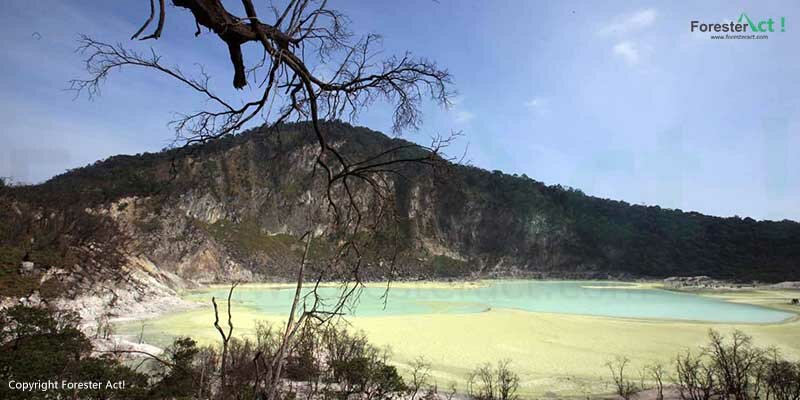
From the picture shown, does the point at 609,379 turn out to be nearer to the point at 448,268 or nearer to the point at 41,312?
the point at 41,312

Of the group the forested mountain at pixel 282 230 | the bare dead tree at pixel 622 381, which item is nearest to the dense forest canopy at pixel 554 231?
the forested mountain at pixel 282 230

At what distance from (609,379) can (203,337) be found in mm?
12864

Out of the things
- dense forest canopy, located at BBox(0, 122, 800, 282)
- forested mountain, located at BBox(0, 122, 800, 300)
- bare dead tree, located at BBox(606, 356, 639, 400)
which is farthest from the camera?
dense forest canopy, located at BBox(0, 122, 800, 282)

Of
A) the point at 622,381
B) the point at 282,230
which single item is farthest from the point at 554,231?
the point at 622,381

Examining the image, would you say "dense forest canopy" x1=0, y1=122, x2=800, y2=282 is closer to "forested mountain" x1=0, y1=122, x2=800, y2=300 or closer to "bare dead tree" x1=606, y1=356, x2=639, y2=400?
"forested mountain" x1=0, y1=122, x2=800, y2=300

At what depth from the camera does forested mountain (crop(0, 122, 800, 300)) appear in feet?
58.0

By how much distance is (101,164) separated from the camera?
68.7 m

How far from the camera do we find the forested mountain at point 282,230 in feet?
58.0

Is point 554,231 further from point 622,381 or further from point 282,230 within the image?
point 622,381

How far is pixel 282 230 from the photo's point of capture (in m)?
65.8

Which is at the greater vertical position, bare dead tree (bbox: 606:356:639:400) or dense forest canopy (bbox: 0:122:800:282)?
dense forest canopy (bbox: 0:122:800:282)

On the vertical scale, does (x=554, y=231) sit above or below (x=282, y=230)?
above

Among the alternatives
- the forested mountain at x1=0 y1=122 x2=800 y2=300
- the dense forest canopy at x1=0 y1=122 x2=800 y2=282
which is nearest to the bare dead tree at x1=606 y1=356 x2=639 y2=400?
the forested mountain at x1=0 y1=122 x2=800 y2=300

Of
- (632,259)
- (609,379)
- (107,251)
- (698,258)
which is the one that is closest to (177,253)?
(107,251)
